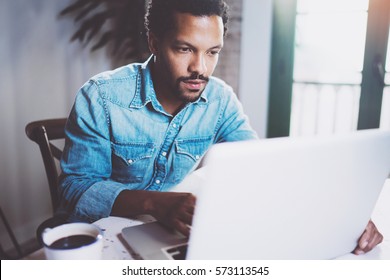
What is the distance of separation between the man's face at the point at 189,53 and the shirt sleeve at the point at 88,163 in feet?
0.72

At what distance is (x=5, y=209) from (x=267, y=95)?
181 centimetres

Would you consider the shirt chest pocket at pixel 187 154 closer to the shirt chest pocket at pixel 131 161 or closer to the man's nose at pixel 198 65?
the shirt chest pocket at pixel 131 161

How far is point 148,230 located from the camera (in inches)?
28.4

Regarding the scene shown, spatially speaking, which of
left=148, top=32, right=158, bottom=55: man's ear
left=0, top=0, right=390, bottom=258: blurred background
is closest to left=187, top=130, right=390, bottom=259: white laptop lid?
left=148, top=32, right=158, bottom=55: man's ear

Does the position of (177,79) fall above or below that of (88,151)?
above

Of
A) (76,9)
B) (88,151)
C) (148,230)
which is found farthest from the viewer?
(76,9)

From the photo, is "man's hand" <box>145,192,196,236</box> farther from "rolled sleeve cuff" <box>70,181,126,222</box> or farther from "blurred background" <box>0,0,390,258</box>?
"blurred background" <box>0,0,390,258</box>

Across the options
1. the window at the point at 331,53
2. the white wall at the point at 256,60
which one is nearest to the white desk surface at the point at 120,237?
the window at the point at 331,53

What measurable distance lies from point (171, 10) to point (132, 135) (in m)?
0.38

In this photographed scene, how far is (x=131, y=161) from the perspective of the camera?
1.13m

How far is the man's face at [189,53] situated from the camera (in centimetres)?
106

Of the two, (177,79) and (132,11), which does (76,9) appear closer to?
(132,11)

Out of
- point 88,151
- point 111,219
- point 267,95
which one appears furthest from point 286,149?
point 267,95

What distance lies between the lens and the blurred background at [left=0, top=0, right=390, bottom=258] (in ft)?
6.52
